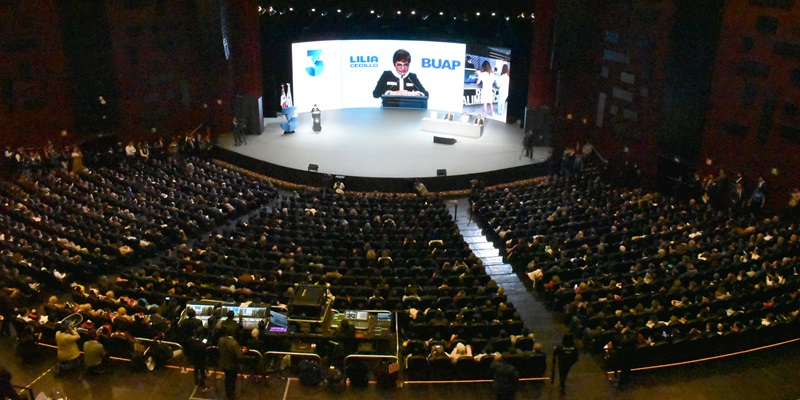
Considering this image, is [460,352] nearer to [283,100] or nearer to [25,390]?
[25,390]

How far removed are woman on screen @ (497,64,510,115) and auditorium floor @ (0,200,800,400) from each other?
1897 cm

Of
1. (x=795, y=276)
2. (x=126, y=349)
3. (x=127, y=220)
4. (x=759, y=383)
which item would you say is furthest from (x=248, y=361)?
(x=795, y=276)

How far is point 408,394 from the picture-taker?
12258 mm

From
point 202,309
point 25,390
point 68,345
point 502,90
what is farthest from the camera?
point 502,90

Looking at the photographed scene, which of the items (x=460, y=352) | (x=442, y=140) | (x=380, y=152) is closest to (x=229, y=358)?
(x=460, y=352)

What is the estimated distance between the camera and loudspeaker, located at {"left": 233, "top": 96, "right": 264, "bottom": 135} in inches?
1116

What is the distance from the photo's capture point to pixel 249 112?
2845 centimetres

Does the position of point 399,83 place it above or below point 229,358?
above

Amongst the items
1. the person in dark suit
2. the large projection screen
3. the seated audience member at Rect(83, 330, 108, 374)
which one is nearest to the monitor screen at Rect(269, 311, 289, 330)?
the person in dark suit

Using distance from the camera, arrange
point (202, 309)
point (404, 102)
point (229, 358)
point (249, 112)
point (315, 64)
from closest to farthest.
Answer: point (229, 358) → point (202, 309) → point (249, 112) → point (315, 64) → point (404, 102)

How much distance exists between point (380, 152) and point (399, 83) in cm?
779

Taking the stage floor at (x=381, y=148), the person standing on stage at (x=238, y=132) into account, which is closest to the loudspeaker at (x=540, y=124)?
the stage floor at (x=381, y=148)

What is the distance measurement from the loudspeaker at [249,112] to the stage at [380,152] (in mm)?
402

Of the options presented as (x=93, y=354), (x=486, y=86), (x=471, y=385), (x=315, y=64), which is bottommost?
(x=471, y=385)
